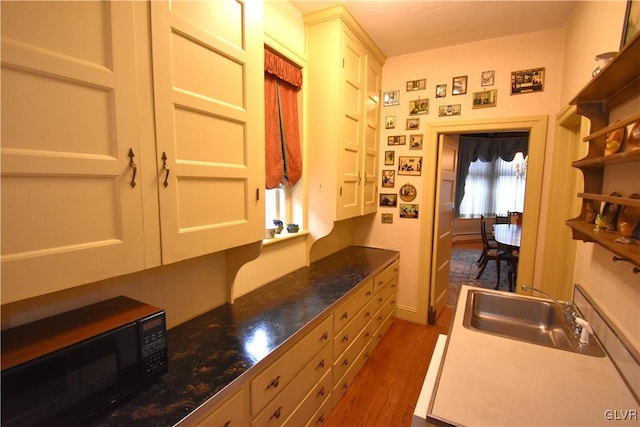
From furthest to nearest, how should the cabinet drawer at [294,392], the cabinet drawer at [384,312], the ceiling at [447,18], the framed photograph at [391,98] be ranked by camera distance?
the framed photograph at [391,98] → the cabinet drawer at [384,312] → the ceiling at [447,18] → the cabinet drawer at [294,392]

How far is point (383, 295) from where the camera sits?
8.82 feet

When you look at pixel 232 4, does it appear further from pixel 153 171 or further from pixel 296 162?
pixel 296 162

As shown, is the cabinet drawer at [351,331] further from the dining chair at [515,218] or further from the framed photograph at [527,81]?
the dining chair at [515,218]

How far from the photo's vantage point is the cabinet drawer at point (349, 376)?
1.93 metres

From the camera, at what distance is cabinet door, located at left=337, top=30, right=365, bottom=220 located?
7.48ft

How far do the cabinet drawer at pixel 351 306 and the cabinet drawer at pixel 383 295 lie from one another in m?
0.19

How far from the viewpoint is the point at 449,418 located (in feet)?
2.74

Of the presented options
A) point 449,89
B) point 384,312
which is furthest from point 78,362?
point 449,89

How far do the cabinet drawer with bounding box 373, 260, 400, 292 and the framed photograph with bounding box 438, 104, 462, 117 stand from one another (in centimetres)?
148

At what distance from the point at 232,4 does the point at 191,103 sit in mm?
503

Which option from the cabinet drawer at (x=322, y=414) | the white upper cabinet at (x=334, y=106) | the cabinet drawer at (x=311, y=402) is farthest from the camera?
the white upper cabinet at (x=334, y=106)

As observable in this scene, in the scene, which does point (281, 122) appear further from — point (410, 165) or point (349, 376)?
point (349, 376)

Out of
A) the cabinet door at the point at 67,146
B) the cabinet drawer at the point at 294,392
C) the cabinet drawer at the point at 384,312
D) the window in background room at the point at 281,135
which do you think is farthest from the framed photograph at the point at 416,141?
the cabinet door at the point at 67,146

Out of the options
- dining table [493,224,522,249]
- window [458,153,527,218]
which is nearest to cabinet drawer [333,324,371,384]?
dining table [493,224,522,249]
